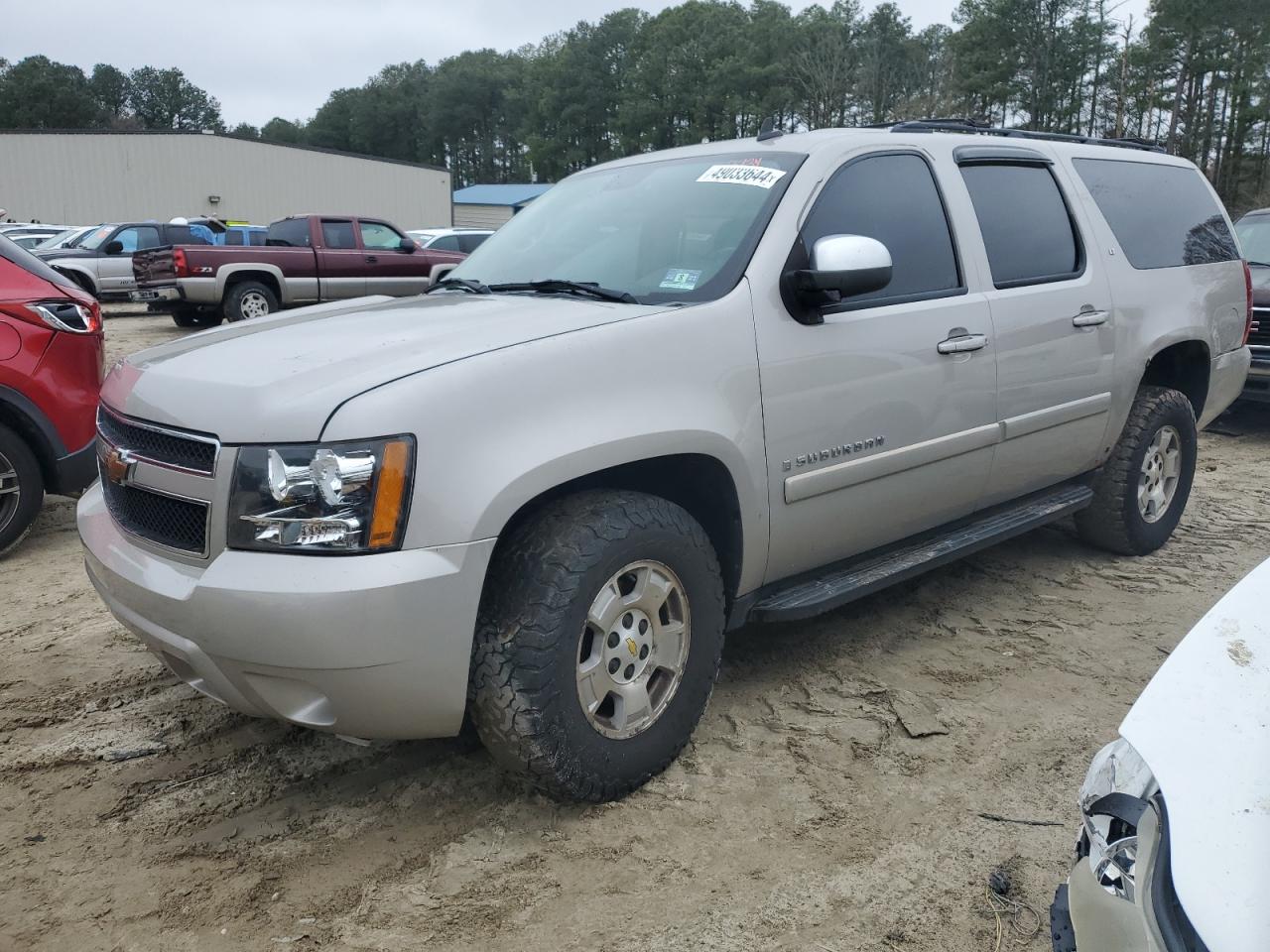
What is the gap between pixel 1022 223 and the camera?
417 cm

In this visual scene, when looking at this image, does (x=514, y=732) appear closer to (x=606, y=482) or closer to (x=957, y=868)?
(x=606, y=482)

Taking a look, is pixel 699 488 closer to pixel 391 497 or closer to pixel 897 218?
pixel 391 497

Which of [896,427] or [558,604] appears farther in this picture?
[896,427]

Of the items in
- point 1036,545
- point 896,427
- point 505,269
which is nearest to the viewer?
point 896,427

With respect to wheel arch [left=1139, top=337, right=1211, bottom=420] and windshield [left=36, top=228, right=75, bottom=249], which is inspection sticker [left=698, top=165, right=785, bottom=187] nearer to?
wheel arch [left=1139, top=337, right=1211, bottom=420]

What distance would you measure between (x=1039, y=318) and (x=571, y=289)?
1.93 metres

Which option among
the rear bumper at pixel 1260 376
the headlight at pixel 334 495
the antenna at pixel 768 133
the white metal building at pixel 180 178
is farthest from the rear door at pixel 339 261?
the white metal building at pixel 180 178

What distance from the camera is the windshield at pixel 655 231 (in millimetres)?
3225

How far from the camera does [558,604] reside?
101 inches

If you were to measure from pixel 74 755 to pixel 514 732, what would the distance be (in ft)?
5.15

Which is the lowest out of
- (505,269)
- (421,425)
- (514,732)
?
(514,732)

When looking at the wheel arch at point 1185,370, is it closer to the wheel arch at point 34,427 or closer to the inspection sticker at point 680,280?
the inspection sticker at point 680,280

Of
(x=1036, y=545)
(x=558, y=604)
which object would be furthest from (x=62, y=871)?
(x=1036, y=545)

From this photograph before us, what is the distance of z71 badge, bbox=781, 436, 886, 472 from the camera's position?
3.15 metres
